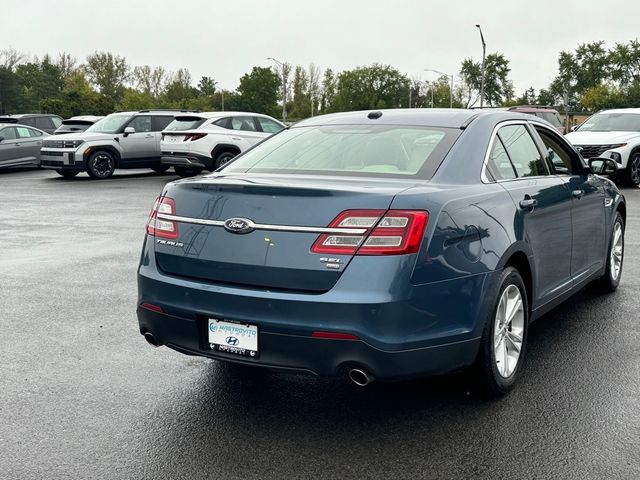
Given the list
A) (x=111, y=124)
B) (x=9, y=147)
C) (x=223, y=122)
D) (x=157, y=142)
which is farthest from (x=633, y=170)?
(x=9, y=147)

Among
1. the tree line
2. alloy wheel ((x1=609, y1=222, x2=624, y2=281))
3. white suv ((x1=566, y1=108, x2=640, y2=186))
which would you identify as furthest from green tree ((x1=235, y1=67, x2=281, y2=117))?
alloy wheel ((x1=609, y1=222, x2=624, y2=281))

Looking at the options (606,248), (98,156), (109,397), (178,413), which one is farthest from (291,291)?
(98,156)

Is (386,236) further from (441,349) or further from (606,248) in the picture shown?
(606,248)

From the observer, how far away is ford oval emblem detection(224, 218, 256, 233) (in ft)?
12.2

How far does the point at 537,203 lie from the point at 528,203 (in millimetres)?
189

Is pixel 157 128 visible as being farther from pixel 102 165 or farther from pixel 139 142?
pixel 102 165

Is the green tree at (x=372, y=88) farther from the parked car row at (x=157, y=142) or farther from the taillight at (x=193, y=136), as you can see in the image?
the taillight at (x=193, y=136)

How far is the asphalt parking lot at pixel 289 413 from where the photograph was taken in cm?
347

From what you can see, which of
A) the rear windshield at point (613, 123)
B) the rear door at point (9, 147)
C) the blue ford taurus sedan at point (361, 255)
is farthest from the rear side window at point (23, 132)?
the blue ford taurus sedan at point (361, 255)

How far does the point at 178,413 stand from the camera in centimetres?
412

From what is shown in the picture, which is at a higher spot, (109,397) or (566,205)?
(566,205)

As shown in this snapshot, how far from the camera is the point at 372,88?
136000 mm

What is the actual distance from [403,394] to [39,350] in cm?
253

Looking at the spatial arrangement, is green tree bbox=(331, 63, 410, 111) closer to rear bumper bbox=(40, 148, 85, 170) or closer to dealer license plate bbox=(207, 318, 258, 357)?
rear bumper bbox=(40, 148, 85, 170)
